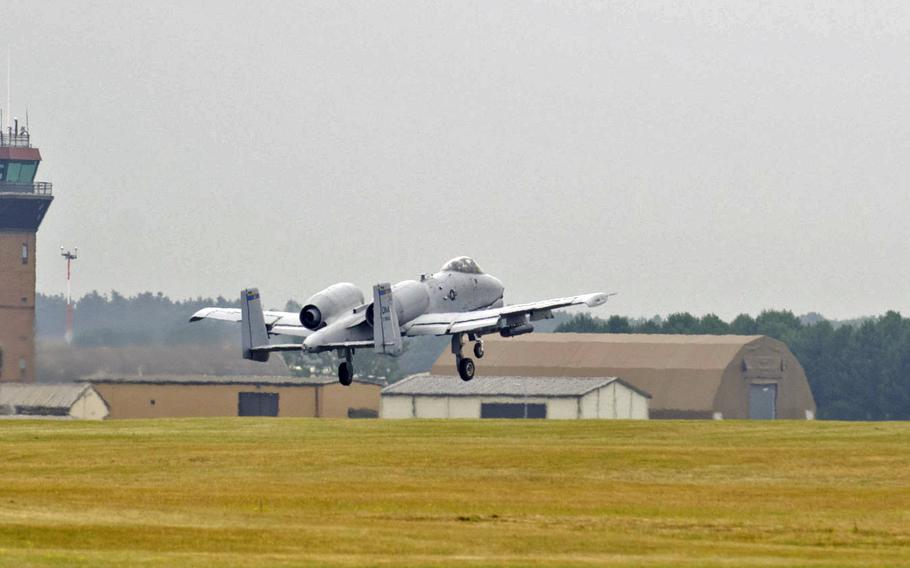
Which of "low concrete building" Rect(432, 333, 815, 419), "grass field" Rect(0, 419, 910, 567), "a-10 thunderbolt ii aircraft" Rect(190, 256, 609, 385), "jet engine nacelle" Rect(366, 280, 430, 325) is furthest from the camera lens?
"low concrete building" Rect(432, 333, 815, 419)

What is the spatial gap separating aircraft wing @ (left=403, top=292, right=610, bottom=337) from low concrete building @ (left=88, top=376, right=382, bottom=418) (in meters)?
81.3

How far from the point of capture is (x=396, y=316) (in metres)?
77.4

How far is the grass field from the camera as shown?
4372cm

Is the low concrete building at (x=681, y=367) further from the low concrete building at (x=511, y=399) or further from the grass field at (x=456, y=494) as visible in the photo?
the grass field at (x=456, y=494)

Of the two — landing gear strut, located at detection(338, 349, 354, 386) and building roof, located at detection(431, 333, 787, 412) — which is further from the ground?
building roof, located at detection(431, 333, 787, 412)

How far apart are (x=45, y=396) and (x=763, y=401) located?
244 ft

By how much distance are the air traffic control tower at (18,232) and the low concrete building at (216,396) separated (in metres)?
26.2

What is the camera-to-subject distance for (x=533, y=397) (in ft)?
552

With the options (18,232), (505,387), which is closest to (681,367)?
(505,387)

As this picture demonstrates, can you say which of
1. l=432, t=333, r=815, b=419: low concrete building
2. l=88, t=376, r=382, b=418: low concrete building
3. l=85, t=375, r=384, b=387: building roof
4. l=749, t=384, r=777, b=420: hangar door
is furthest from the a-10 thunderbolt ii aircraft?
l=749, t=384, r=777, b=420: hangar door

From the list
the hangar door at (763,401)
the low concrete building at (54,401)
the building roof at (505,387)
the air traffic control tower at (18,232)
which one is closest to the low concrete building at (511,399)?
the building roof at (505,387)

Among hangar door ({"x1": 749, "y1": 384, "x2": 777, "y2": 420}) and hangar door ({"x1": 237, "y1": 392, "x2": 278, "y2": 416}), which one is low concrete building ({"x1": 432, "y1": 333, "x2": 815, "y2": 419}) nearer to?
→ hangar door ({"x1": 749, "y1": 384, "x2": 777, "y2": 420})

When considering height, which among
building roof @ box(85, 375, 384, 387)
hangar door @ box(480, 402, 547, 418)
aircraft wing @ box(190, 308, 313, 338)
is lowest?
hangar door @ box(480, 402, 547, 418)

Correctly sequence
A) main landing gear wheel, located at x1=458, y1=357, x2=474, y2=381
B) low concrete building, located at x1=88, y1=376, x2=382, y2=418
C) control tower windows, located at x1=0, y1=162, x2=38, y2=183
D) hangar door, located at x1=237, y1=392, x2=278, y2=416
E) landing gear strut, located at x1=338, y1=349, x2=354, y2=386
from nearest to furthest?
landing gear strut, located at x1=338, y1=349, x2=354, y2=386
main landing gear wheel, located at x1=458, y1=357, x2=474, y2=381
low concrete building, located at x1=88, y1=376, x2=382, y2=418
hangar door, located at x1=237, y1=392, x2=278, y2=416
control tower windows, located at x1=0, y1=162, x2=38, y2=183
